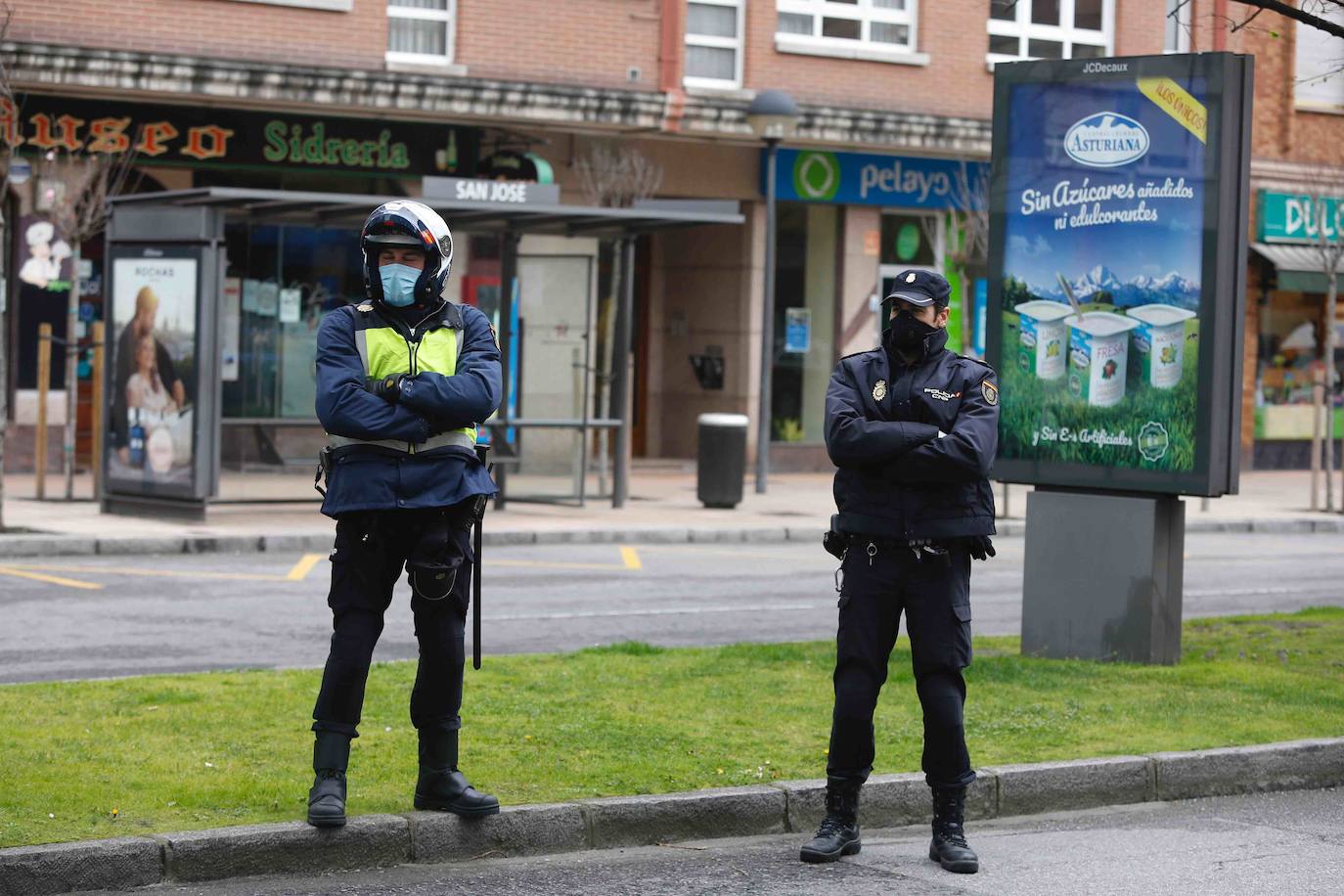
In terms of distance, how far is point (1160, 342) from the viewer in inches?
388

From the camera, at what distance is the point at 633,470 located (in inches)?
1002

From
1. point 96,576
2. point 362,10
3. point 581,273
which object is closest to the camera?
point 96,576

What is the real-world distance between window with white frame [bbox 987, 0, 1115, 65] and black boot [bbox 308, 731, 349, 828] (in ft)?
70.6

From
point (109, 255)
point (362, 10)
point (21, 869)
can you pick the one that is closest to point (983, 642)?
point (21, 869)

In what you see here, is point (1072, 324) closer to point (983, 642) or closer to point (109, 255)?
point (983, 642)

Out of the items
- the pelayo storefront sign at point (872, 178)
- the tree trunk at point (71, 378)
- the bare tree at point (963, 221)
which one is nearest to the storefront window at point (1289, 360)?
the bare tree at point (963, 221)

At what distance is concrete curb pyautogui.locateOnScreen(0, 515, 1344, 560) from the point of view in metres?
15.6

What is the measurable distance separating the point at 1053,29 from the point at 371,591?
878 inches

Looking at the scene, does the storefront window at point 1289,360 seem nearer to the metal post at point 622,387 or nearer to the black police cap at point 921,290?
the metal post at point 622,387

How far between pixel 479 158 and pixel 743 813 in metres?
17.3

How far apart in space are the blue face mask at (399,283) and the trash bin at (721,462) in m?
13.7

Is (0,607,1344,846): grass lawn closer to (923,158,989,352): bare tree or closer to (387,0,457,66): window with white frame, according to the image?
(387,0,457,66): window with white frame

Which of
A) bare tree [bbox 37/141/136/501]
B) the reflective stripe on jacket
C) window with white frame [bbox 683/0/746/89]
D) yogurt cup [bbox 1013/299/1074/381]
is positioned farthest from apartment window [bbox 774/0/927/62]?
the reflective stripe on jacket

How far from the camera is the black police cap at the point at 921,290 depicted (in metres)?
6.54
